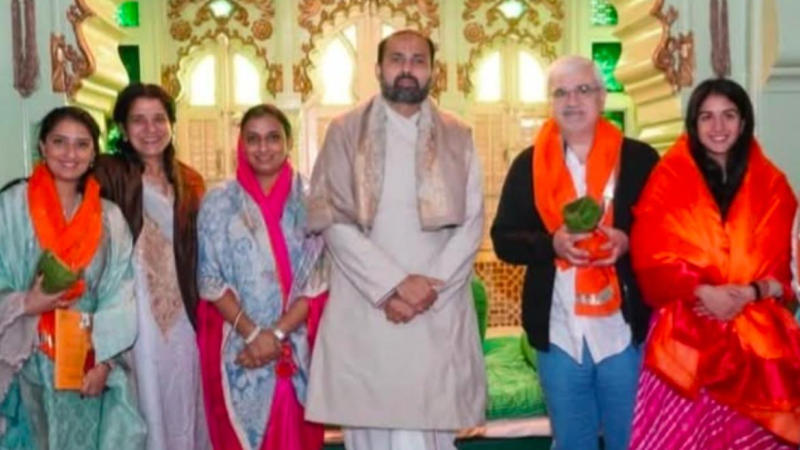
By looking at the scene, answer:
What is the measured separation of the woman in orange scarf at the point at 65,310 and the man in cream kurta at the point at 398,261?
57 centimetres

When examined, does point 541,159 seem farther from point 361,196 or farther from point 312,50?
point 312,50

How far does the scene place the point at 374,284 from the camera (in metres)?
3.01

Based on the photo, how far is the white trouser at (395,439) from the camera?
3.12 meters

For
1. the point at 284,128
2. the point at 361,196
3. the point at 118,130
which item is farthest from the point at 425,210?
the point at 118,130

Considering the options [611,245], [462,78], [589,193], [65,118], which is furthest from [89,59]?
[462,78]

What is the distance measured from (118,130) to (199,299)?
59cm

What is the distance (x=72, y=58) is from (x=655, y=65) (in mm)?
1933

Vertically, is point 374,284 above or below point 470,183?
below

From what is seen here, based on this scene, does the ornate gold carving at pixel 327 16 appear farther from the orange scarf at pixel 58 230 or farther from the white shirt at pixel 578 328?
the white shirt at pixel 578 328

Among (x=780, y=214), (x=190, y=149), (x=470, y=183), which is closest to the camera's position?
(x=780, y=214)

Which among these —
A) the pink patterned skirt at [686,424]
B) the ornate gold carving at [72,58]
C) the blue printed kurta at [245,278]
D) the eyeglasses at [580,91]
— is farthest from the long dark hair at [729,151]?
the ornate gold carving at [72,58]

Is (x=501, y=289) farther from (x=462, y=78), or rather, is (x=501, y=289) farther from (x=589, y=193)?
(x=589, y=193)

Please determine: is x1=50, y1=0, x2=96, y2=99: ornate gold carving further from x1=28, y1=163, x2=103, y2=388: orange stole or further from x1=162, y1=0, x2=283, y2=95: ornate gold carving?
x1=162, y1=0, x2=283, y2=95: ornate gold carving

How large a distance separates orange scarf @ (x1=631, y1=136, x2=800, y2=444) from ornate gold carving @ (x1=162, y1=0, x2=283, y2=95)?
463cm
